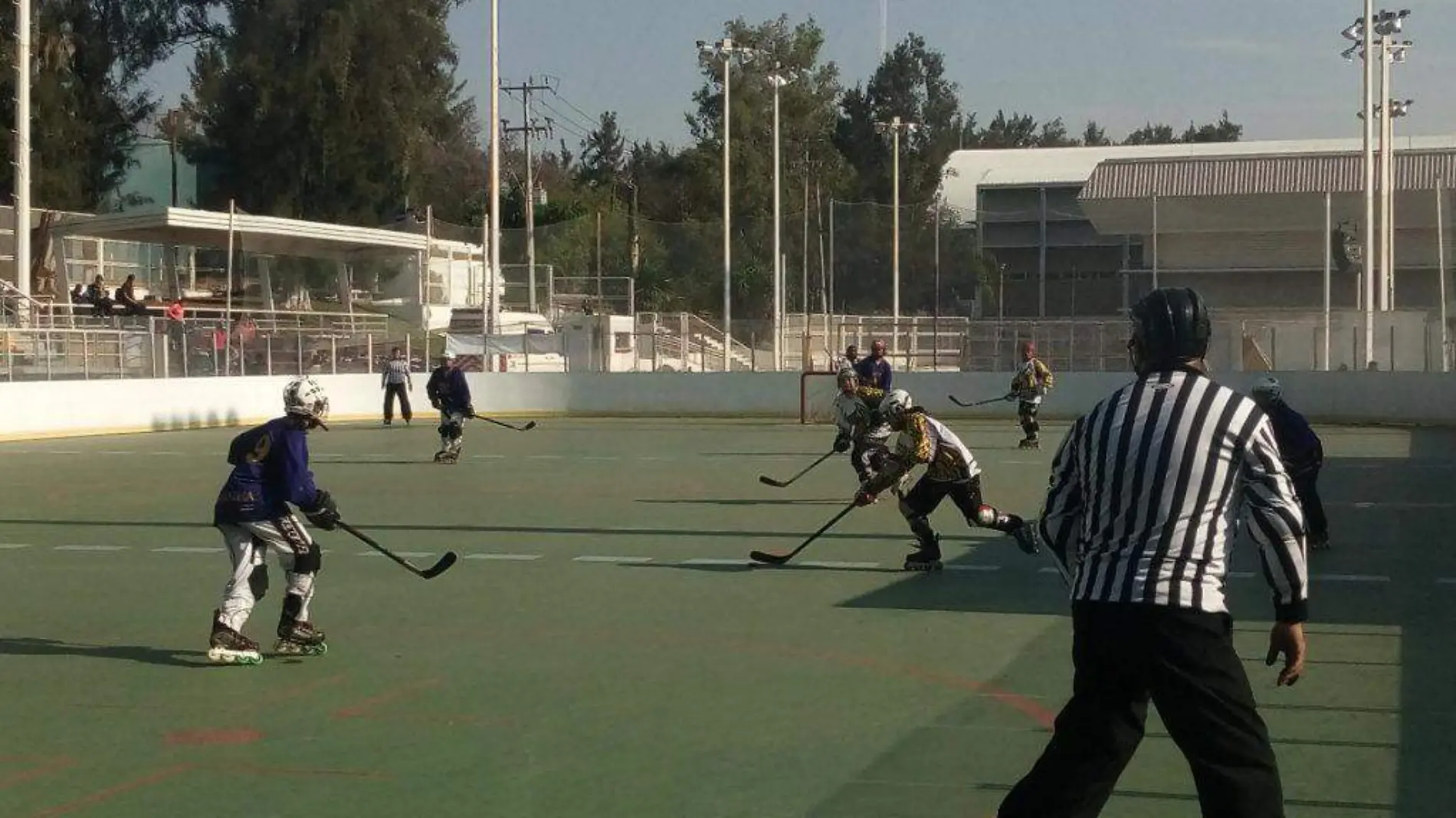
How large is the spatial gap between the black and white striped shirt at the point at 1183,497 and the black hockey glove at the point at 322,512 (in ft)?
18.4

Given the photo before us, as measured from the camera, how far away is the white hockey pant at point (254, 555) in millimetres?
9320

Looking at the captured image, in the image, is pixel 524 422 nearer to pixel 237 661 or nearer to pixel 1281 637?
pixel 237 661

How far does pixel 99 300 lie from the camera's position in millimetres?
38438

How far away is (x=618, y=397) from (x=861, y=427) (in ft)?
74.6

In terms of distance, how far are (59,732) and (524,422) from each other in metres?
30.3

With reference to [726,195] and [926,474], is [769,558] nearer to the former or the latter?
[926,474]

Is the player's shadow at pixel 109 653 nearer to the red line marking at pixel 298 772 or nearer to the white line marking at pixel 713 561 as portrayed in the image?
the red line marking at pixel 298 772

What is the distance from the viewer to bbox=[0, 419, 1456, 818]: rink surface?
6707mm

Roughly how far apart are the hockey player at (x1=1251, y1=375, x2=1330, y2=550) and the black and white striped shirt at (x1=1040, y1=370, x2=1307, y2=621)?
8891 mm

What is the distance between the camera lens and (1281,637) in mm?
4652

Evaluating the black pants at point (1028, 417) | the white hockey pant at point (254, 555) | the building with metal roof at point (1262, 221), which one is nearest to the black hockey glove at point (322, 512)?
the white hockey pant at point (254, 555)

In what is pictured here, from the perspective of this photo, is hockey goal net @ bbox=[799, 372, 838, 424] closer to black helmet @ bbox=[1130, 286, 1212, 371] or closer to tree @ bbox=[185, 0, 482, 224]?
tree @ bbox=[185, 0, 482, 224]

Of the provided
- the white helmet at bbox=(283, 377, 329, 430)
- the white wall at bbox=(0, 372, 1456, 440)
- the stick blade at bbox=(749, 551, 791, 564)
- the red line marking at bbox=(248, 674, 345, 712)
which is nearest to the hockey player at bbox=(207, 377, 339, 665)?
the white helmet at bbox=(283, 377, 329, 430)

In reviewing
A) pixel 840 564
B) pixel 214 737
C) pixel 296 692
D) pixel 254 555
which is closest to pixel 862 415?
pixel 840 564
